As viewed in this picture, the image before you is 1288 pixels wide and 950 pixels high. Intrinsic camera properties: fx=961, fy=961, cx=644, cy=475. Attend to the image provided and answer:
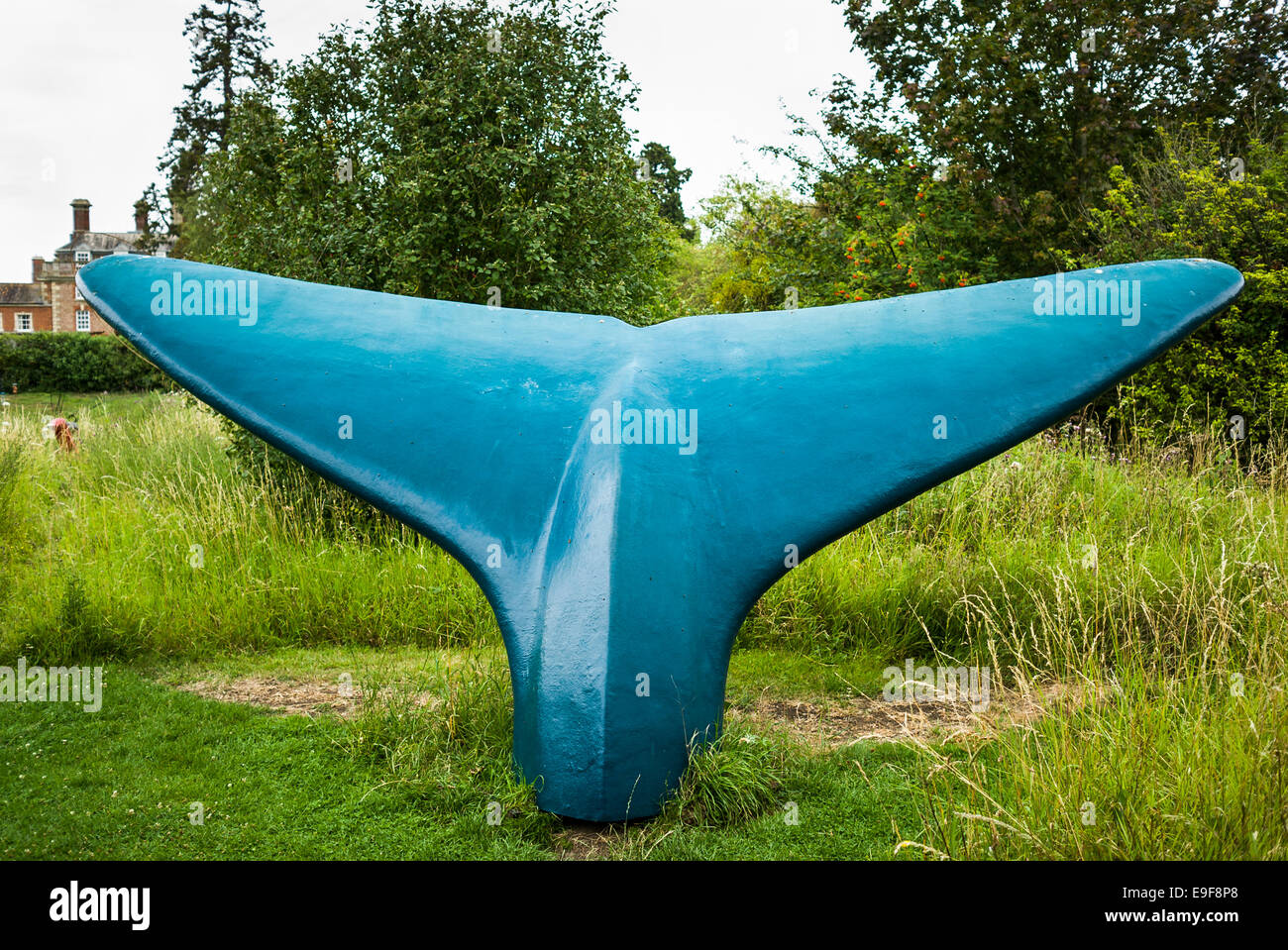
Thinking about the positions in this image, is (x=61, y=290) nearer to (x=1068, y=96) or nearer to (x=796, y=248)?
(x=796, y=248)

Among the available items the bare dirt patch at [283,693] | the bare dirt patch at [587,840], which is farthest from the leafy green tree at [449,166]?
the bare dirt patch at [587,840]

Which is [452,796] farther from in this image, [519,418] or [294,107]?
Result: [294,107]

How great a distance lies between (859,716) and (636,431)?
2000mm

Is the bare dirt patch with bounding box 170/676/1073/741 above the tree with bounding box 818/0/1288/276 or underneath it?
underneath

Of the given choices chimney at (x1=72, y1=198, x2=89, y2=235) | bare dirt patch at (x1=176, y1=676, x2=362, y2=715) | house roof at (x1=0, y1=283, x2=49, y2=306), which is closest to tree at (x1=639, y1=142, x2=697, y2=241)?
bare dirt patch at (x1=176, y1=676, x2=362, y2=715)

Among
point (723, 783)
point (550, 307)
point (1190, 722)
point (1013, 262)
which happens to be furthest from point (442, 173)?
point (1013, 262)

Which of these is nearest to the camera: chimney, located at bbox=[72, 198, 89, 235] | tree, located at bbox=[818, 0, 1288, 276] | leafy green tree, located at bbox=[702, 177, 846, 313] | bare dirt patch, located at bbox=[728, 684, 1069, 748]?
bare dirt patch, located at bbox=[728, 684, 1069, 748]

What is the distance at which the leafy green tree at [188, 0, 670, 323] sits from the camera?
729cm

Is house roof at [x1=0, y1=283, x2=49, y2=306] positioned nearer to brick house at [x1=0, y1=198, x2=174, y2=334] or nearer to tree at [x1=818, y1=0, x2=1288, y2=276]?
brick house at [x1=0, y1=198, x2=174, y2=334]

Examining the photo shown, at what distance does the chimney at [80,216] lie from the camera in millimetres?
49709

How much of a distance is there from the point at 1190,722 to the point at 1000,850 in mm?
1130

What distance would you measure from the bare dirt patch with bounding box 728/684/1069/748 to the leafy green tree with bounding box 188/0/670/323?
3802 millimetres

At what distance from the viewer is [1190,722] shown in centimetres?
342

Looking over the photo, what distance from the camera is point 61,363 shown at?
27.3 m
